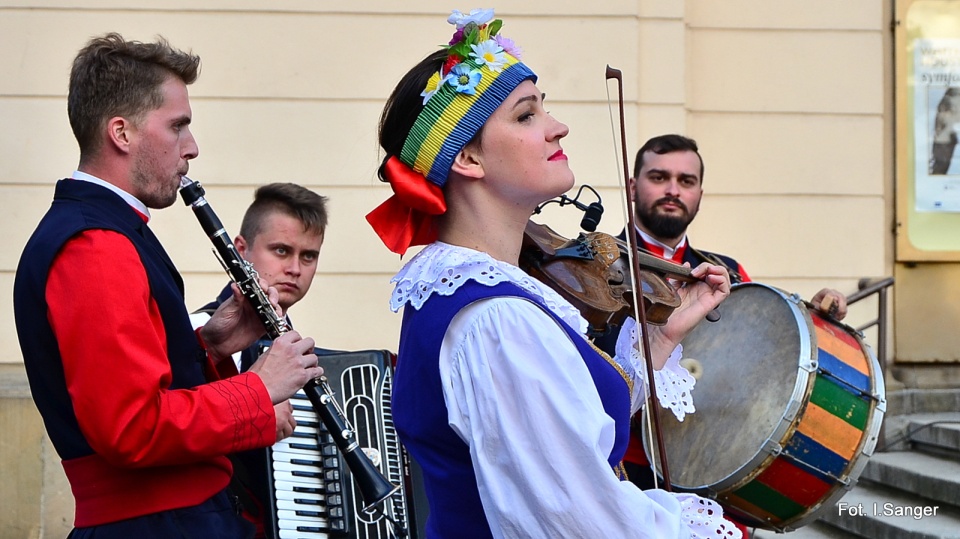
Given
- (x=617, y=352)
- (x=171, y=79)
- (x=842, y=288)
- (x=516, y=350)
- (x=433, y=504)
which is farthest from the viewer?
(x=842, y=288)

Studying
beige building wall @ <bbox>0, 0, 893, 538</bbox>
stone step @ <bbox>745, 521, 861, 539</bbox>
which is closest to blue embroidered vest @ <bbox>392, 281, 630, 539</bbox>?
beige building wall @ <bbox>0, 0, 893, 538</bbox>

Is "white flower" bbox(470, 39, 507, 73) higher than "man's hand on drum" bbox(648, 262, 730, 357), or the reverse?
"white flower" bbox(470, 39, 507, 73)

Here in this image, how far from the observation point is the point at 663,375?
9.36 feet

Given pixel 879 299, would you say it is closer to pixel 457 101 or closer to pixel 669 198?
pixel 669 198

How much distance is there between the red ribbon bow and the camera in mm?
2061

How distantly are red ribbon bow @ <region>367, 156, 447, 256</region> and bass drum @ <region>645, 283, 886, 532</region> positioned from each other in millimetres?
1444

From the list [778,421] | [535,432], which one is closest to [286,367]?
[535,432]

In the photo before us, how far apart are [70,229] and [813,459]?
2122 millimetres

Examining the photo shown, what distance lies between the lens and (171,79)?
8.20 ft

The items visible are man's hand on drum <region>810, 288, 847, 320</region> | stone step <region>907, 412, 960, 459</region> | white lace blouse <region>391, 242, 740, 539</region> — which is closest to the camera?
white lace blouse <region>391, 242, 740, 539</region>

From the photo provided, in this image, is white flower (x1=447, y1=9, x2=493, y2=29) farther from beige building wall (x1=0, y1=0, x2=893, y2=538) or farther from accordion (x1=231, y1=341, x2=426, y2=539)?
beige building wall (x1=0, y1=0, x2=893, y2=538)

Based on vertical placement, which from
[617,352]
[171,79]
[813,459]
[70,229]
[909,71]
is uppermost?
[909,71]

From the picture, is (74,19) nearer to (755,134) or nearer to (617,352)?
(755,134)

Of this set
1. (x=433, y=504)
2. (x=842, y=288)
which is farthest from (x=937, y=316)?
(x=433, y=504)
